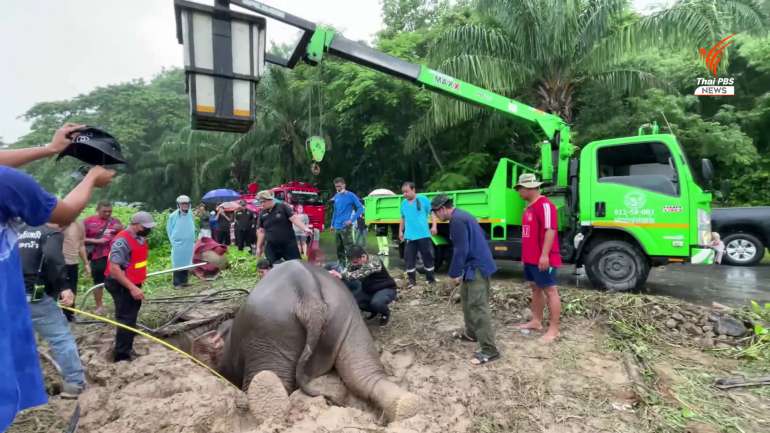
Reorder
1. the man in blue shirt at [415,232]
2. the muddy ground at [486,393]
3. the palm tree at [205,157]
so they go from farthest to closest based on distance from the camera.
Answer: the palm tree at [205,157] < the man in blue shirt at [415,232] < the muddy ground at [486,393]

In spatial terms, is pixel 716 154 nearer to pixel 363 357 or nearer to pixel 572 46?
pixel 572 46

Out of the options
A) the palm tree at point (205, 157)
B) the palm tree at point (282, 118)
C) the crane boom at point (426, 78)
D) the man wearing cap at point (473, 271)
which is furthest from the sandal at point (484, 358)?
the palm tree at point (205, 157)

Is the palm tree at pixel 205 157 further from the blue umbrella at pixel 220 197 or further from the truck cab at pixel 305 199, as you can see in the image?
the blue umbrella at pixel 220 197

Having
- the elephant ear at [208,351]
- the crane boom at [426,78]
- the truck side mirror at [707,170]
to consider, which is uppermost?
the crane boom at [426,78]

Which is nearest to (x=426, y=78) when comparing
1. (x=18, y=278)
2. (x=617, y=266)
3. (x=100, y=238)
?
(x=617, y=266)

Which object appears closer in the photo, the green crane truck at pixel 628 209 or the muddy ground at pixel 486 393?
the muddy ground at pixel 486 393

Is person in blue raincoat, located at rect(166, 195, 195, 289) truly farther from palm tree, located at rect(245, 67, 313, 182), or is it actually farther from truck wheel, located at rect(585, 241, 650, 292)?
palm tree, located at rect(245, 67, 313, 182)

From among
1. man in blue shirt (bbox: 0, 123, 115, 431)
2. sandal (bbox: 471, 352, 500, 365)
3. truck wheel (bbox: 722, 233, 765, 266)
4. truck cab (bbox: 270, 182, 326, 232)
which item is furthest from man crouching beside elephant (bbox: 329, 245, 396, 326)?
truck cab (bbox: 270, 182, 326, 232)

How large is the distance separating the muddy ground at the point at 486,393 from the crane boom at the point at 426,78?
3.35 metres

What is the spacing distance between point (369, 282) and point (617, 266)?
372cm

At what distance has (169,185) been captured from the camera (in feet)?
98.5

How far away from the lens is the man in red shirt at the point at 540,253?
172 inches

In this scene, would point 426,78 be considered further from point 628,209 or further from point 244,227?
point 244,227

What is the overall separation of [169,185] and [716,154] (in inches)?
1150
